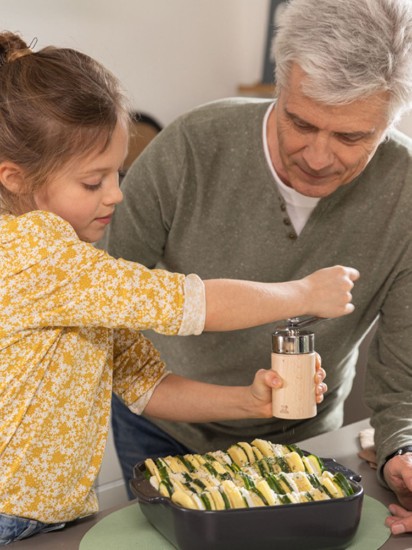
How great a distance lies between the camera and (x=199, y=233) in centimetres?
174

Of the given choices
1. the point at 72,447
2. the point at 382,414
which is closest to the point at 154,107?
the point at 382,414

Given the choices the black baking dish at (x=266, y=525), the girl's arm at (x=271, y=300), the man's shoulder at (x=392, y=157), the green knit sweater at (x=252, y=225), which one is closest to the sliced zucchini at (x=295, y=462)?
the black baking dish at (x=266, y=525)

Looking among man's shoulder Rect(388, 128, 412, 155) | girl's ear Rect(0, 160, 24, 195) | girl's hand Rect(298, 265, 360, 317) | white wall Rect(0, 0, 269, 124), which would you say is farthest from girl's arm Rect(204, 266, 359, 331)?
white wall Rect(0, 0, 269, 124)

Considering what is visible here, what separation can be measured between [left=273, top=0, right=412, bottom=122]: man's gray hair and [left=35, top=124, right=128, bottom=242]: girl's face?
0.38 metres

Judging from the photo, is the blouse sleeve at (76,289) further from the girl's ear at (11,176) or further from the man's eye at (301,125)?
the man's eye at (301,125)

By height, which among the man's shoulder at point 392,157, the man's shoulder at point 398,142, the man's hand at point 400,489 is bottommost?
the man's hand at point 400,489

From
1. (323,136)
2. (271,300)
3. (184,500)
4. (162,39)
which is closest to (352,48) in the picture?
(323,136)

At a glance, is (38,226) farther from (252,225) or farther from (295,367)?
(252,225)

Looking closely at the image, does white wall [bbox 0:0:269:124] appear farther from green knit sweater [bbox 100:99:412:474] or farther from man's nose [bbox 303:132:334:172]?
man's nose [bbox 303:132:334:172]

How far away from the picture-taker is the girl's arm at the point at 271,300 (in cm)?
122

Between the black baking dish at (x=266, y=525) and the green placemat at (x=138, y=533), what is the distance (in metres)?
0.05

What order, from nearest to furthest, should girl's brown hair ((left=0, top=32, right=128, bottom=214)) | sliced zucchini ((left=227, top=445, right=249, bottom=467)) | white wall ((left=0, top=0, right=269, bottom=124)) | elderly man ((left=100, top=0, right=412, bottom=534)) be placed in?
1. girl's brown hair ((left=0, top=32, right=128, bottom=214))
2. sliced zucchini ((left=227, top=445, right=249, bottom=467))
3. elderly man ((left=100, top=0, right=412, bottom=534))
4. white wall ((left=0, top=0, right=269, bottom=124))

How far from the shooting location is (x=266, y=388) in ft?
4.38

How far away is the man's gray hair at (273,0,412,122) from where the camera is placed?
4.66ft
